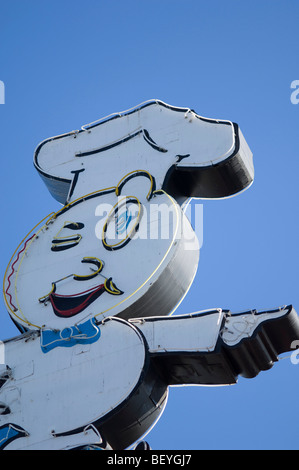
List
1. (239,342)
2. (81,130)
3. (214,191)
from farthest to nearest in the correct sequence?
(81,130), (214,191), (239,342)

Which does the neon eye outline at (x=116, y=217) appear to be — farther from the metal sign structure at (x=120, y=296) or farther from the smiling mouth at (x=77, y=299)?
the smiling mouth at (x=77, y=299)

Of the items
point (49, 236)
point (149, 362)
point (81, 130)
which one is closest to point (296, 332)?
point (149, 362)

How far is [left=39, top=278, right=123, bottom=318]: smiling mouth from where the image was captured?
18.7 metres

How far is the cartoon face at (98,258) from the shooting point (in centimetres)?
1861

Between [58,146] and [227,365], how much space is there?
6.88m

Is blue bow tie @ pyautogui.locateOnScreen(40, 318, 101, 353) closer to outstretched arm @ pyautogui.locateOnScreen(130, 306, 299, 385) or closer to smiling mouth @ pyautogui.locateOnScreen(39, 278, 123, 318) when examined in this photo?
smiling mouth @ pyautogui.locateOnScreen(39, 278, 123, 318)

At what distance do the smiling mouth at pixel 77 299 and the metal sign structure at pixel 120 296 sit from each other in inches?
0.9

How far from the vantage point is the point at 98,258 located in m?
19.2

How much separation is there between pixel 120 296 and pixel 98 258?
1.05 metres

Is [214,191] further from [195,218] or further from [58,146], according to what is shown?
[58,146]

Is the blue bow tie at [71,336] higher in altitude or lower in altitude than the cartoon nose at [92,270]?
lower

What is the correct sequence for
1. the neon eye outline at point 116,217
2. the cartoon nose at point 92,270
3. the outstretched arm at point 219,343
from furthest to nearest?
the neon eye outline at point 116,217
the cartoon nose at point 92,270
the outstretched arm at point 219,343

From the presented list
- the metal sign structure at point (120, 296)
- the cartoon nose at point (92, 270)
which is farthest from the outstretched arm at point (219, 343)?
the cartoon nose at point (92, 270)

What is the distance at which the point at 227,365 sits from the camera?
57.3 ft
